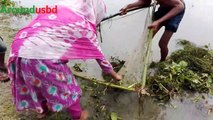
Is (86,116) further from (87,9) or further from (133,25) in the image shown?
(133,25)

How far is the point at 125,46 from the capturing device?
3.82 meters

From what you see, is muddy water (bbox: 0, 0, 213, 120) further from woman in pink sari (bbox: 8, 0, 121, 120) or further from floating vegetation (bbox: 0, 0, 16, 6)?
floating vegetation (bbox: 0, 0, 16, 6)

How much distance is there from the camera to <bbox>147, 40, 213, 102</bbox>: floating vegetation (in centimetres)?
335

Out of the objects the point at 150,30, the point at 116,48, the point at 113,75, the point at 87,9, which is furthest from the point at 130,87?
the point at 116,48

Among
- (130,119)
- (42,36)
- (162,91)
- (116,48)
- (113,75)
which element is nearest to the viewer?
(42,36)

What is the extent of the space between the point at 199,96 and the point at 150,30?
40.5 inches

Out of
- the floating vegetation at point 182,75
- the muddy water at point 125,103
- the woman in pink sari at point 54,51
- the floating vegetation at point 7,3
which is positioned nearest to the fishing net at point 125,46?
the muddy water at point 125,103

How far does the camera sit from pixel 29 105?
8.15 ft

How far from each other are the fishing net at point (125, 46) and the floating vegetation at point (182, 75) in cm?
42

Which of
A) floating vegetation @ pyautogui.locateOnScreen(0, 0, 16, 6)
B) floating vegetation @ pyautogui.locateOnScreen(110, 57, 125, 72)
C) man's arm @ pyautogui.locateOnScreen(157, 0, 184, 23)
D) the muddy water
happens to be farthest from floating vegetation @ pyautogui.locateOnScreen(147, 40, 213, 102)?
floating vegetation @ pyautogui.locateOnScreen(0, 0, 16, 6)

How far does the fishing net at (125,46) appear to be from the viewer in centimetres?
304

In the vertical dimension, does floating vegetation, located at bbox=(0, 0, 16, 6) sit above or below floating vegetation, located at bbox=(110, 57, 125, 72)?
above

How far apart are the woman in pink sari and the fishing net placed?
0.69 metres

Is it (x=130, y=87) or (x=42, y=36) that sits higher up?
(x=42, y=36)
